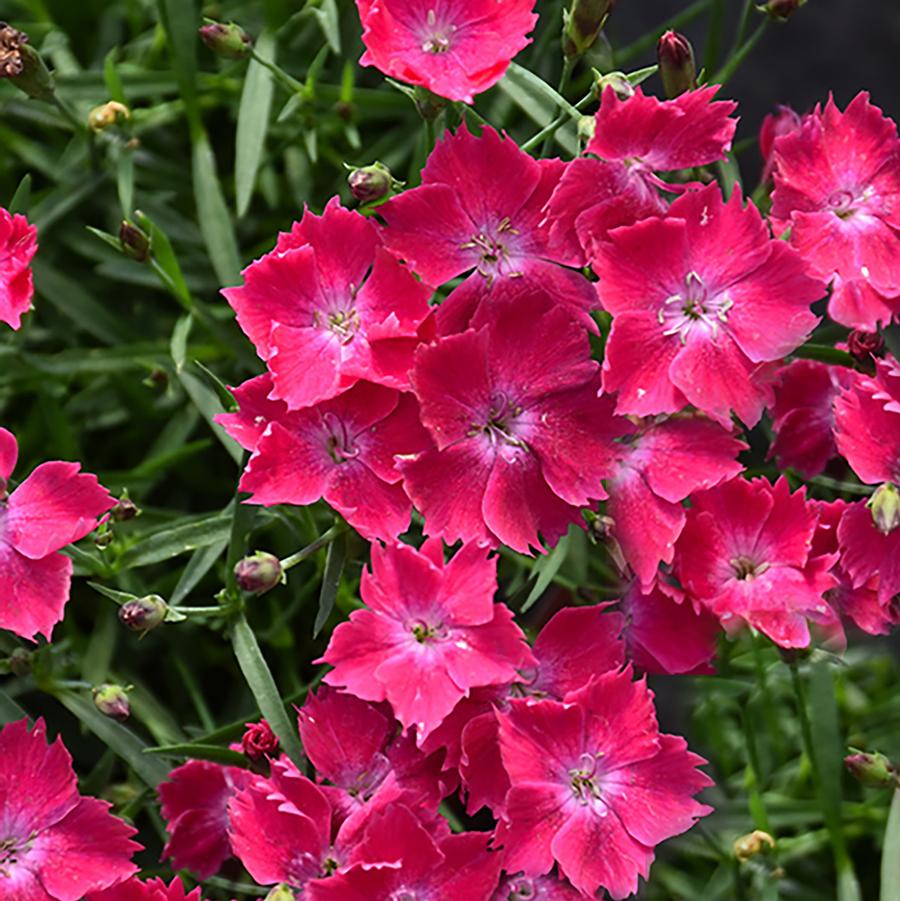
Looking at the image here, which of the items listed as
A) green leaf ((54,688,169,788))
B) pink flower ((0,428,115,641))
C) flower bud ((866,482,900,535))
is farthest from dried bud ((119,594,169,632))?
flower bud ((866,482,900,535))

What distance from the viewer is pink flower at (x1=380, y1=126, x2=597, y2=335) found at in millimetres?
859

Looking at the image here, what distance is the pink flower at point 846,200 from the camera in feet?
2.95

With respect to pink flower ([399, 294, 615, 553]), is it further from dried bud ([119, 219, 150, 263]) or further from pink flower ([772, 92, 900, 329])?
dried bud ([119, 219, 150, 263])

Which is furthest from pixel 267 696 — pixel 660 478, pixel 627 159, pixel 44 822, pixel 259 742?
pixel 627 159

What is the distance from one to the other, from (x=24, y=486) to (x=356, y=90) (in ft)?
1.70

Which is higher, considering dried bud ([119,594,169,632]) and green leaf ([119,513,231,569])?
dried bud ([119,594,169,632])

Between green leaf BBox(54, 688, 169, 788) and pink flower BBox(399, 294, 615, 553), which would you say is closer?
pink flower BBox(399, 294, 615, 553)

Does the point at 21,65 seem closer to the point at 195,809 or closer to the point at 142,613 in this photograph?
the point at 142,613

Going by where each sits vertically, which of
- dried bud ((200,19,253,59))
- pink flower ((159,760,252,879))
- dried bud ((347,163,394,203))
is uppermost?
dried bud ((200,19,253,59))

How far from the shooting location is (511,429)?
89 cm

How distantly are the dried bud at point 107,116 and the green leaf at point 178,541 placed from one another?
336mm

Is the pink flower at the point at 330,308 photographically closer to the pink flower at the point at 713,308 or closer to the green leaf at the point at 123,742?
the pink flower at the point at 713,308

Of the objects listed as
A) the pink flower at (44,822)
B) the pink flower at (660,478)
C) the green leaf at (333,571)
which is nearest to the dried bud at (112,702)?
the pink flower at (44,822)

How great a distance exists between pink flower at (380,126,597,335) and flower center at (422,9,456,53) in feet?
0.20
